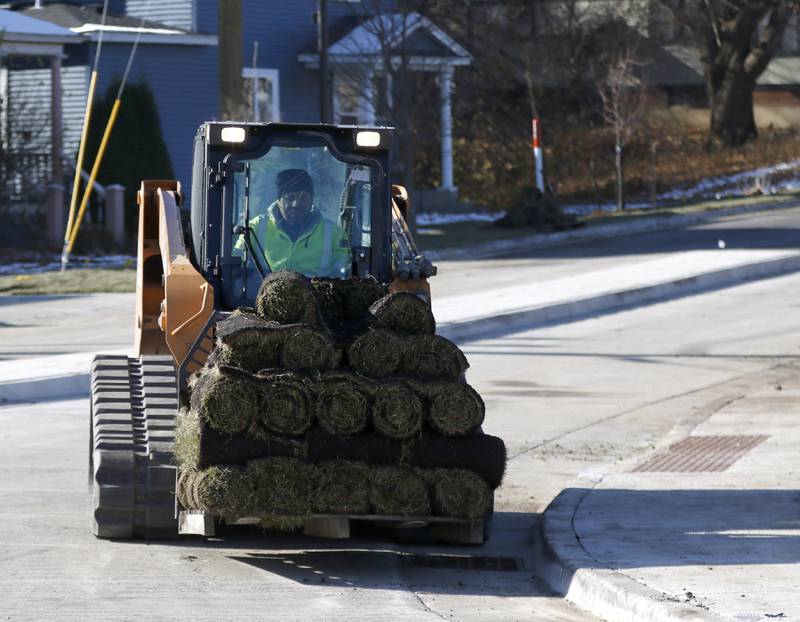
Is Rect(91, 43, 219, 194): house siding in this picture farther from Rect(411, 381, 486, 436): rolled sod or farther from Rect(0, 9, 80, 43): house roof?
Rect(411, 381, 486, 436): rolled sod

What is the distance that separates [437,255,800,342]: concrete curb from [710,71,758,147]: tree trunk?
23.4 m

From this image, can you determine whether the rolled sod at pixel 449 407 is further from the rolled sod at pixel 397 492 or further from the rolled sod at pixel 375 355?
the rolled sod at pixel 397 492

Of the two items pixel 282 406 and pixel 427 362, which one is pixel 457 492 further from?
pixel 282 406

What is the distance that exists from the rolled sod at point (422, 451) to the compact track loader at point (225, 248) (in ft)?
4.01

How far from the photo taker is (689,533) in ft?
29.9

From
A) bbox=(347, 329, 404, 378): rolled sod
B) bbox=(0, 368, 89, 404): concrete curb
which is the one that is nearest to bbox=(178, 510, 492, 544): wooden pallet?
bbox=(347, 329, 404, 378): rolled sod

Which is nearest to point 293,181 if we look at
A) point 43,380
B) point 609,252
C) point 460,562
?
point 460,562

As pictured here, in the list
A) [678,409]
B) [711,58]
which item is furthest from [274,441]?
[711,58]

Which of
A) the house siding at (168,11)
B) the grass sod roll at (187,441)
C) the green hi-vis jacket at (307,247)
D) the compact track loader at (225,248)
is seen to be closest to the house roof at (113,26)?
the house siding at (168,11)

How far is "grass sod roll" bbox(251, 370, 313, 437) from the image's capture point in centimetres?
842

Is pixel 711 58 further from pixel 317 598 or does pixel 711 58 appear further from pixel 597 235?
pixel 317 598

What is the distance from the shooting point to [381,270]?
1064 cm

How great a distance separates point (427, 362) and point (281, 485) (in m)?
1.09

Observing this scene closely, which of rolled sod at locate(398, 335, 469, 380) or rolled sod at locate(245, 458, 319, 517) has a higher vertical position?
rolled sod at locate(398, 335, 469, 380)
